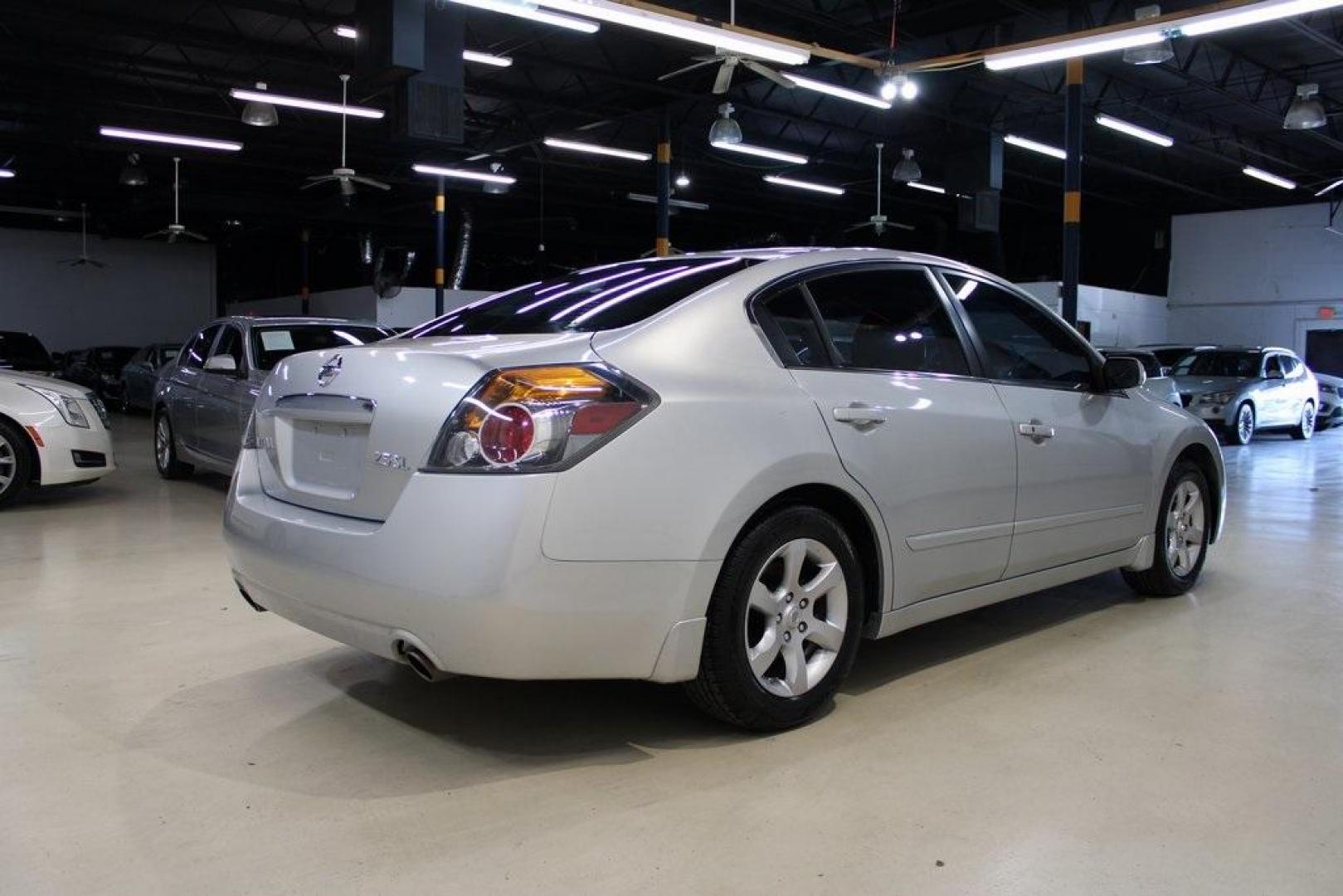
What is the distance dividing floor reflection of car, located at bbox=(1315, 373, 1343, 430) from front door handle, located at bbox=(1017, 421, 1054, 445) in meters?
16.3

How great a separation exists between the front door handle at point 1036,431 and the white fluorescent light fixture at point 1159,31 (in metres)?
5.01

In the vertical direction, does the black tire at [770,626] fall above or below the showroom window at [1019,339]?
below

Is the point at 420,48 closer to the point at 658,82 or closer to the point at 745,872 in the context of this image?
the point at 658,82

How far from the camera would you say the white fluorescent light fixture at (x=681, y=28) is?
7.11 m

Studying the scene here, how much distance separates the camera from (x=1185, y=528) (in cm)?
439

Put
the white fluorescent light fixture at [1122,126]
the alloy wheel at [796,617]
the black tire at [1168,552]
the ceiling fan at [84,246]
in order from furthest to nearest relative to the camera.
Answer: the ceiling fan at [84,246], the white fluorescent light fixture at [1122,126], the black tire at [1168,552], the alloy wheel at [796,617]

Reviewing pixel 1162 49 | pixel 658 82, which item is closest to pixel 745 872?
pixel 1162 49

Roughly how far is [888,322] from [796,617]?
39.9 inches

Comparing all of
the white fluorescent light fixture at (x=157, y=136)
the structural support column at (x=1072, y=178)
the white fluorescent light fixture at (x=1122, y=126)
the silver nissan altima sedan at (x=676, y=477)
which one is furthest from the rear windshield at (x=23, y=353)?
the white fluorescent light fixture at (x=1122, y=126)

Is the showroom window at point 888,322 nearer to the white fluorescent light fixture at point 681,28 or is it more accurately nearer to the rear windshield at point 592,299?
the rear windshield at point 592,299

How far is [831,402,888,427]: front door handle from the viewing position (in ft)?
9.09

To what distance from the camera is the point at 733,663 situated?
8.38 ft

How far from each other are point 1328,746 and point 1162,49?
9250 mm

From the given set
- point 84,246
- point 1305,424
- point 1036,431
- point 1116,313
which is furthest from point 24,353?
point 1116,313
